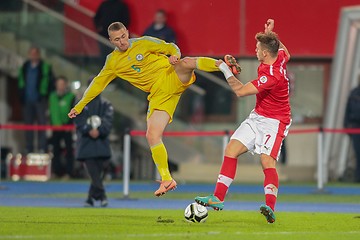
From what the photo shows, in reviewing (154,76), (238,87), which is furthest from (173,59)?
(238,87)

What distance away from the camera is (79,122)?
18578 mm

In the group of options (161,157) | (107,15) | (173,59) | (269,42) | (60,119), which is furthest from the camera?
(107,15)

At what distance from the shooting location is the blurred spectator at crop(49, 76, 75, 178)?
1033 inches

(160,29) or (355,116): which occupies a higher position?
(160,29)

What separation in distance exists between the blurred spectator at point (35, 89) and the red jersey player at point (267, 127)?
1254cm

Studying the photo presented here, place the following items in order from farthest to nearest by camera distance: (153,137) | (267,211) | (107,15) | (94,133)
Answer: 1. (107,15)
2. (94,133)
3. (153,137)
4. (267,211)

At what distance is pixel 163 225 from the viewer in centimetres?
1413

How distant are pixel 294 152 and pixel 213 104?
7.45 ft

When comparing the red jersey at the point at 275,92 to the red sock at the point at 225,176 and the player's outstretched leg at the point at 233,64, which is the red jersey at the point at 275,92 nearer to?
the player's outstretched leg at the point at 233,64

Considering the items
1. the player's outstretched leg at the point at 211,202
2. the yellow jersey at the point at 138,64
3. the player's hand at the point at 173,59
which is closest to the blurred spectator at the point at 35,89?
the yellow jersey at the point at 138,64

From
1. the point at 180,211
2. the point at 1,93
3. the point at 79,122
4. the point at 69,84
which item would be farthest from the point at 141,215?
the point at 1,93

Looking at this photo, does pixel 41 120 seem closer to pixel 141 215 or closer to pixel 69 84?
pixel 69 84

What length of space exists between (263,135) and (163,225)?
5.36 ft

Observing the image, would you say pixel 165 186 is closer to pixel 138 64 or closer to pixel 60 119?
pixel 138 64
